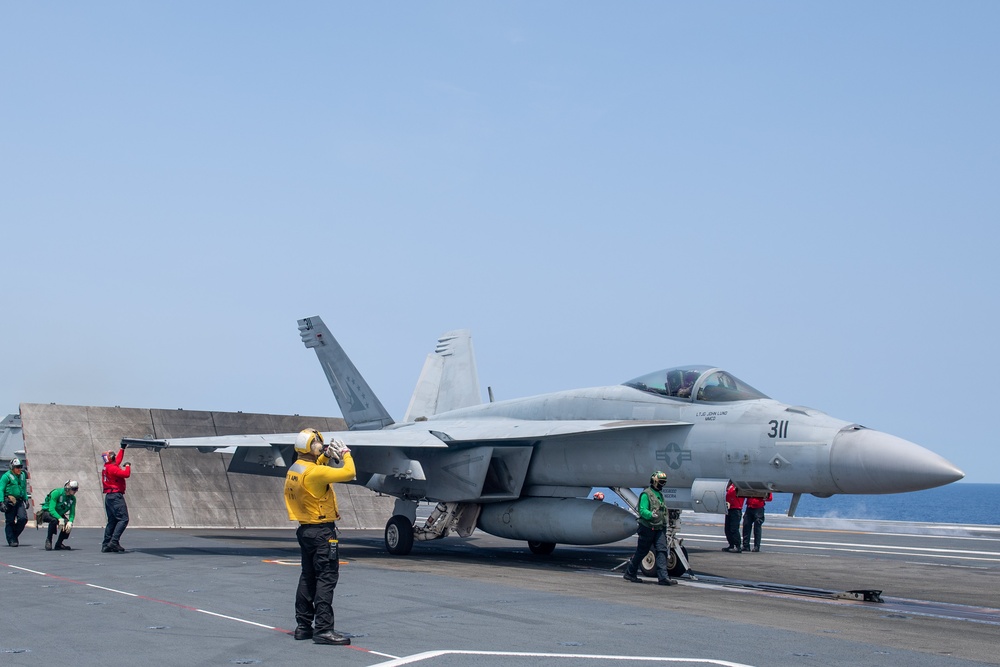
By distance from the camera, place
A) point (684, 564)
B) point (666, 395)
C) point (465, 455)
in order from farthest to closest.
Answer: point (465, 455)
point (666, 395)
point (684, 564)

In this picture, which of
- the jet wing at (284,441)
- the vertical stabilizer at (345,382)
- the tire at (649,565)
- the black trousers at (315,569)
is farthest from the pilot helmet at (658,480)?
the vertical stabilizer at (345,382)

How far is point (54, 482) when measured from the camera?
22.3 meters

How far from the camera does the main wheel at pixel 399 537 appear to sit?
54.5ft

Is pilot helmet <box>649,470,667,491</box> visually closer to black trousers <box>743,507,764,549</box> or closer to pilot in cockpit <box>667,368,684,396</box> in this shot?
pilot in cockpit <box>667,368,684,396</box>

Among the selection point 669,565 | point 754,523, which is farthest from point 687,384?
point 754,523

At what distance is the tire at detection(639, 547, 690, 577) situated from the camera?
13.1m

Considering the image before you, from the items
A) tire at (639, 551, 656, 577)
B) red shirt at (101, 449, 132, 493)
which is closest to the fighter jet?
tire at (639, 551, 656, 577)

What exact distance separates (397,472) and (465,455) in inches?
47.2

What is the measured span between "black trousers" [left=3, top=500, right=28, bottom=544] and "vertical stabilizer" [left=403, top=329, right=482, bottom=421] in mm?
8263

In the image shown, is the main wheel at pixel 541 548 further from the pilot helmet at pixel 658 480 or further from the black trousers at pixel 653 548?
the pilot helmet at pixel 658 480

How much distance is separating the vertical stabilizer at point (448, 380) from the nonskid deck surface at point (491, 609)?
509 centimetres

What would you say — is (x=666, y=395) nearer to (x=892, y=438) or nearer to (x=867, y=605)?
(x=892, y=438)

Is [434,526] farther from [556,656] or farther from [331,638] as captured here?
[556,656]

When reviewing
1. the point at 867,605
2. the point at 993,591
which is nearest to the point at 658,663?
the point at 867,605
